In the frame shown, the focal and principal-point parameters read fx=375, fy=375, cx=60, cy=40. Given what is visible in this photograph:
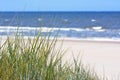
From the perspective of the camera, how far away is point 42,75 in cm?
298

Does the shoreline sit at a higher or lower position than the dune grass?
lower

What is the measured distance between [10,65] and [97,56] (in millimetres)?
10313

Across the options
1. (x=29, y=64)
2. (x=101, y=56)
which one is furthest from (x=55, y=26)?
(x=101, y=56)

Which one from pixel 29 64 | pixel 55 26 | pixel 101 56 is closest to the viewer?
pixel 29 64

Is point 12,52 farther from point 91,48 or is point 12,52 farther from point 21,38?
point 91,48

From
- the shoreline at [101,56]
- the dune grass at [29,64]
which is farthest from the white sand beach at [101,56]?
the dune grass at [29,64]

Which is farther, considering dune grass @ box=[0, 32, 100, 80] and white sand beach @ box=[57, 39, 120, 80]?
white sand beach @ box=[57, 39, 120, 80]

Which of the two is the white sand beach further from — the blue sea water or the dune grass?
the dune grass

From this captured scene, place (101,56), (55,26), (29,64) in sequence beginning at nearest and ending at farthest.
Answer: (29,64) < (55,26) < (101,56)

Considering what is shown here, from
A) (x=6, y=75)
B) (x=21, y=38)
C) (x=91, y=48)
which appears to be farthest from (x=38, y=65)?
(x=91, y=48)

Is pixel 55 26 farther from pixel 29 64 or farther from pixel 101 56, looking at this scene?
pixel 101 56

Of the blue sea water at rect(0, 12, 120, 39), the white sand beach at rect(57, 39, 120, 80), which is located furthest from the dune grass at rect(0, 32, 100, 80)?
the white sand beach at rect(57, 39, 120, 80)

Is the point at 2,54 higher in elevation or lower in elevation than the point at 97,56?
higher

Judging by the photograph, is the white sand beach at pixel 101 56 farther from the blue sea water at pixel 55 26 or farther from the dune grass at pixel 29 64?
the dune grass at pixel 29 64
